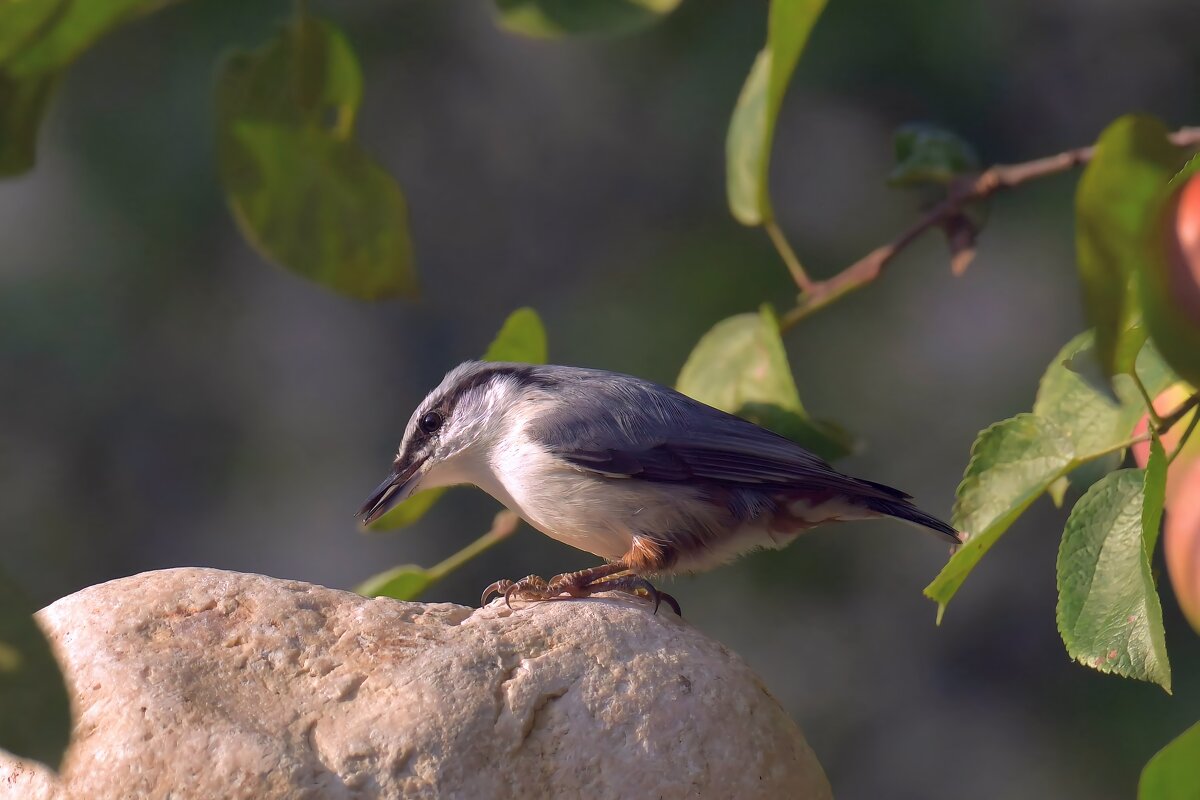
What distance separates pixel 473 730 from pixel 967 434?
80.8 inches

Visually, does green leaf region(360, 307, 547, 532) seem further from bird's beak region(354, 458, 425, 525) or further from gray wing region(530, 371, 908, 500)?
gray wing region(530, 371, 908, 500)

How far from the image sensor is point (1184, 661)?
271 cm

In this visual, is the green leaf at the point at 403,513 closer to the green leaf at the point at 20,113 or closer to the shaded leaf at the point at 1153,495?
the green leaf at the point at 20,113

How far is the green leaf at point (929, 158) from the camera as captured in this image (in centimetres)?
181

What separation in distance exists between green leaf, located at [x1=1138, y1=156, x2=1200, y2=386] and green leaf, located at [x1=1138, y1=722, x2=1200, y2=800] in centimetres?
22

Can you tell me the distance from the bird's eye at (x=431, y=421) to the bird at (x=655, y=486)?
9cm

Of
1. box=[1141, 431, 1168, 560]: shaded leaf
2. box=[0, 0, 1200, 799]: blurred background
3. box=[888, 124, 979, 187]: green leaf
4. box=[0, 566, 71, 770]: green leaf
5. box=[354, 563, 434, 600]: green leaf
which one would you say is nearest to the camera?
box=[0, 566, 71, 770]: green leaf

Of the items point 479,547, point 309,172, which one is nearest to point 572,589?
point 479,547

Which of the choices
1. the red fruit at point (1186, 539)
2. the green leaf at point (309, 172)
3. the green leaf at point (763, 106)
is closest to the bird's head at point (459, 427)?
the green leaf at point (763, 106)

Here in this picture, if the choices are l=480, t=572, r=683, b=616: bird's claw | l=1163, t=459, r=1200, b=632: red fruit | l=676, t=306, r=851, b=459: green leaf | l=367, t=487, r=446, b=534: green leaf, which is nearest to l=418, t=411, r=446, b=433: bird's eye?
l=367, t=487, r=446, b=534: green leaf

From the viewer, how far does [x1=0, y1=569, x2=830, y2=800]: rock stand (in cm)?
120

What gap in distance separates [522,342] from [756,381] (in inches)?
14.0

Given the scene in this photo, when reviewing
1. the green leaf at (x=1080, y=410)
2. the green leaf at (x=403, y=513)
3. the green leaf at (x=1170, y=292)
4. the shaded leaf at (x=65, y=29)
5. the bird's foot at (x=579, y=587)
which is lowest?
the bird's foot at (x=579, y=587)

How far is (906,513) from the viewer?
1883mm
